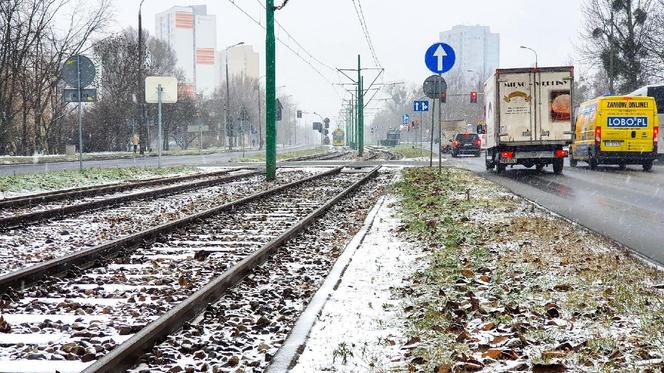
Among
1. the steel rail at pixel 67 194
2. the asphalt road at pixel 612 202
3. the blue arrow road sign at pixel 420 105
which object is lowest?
the asphalt road at pixel 612 202

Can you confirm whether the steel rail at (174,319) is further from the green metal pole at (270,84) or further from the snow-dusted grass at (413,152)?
the snow-dusted grass at (413,152)

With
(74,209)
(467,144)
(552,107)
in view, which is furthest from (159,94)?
(467,144)

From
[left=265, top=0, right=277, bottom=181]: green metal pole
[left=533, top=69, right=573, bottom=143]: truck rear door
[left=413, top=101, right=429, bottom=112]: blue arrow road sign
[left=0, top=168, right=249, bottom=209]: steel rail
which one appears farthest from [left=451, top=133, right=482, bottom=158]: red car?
[left=0, top=168, right=249, bottom=209]: steel rail

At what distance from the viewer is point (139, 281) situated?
221 inches

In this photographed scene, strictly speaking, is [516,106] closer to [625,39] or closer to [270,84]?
[270,84]

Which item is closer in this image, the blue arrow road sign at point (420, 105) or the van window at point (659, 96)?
the blue arrow road sign at point (420, 105)

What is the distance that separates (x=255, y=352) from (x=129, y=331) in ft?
2.76

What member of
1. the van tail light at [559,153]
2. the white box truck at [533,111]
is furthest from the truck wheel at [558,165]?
the van tail light at [559,153]

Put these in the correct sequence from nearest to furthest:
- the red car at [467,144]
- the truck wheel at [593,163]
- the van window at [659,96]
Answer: the truck wheel at [593,163] → the van window at [659,96] → the red car at [467,144]

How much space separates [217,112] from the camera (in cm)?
9581

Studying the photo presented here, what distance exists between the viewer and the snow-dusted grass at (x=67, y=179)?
51.4 ft

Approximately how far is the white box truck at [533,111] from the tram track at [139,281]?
13.3 m

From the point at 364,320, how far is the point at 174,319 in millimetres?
1217

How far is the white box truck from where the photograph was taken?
20891 millimetres
